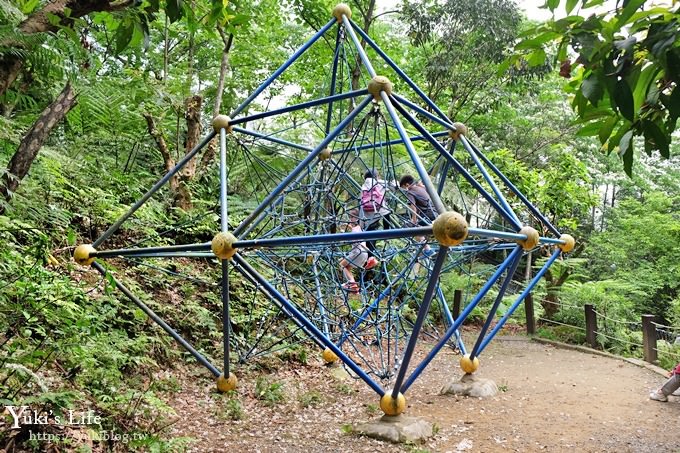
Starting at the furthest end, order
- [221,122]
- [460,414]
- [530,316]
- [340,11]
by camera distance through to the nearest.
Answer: [530,316] → [460,414] → [340,11] → [221,122]

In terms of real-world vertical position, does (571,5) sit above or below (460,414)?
above

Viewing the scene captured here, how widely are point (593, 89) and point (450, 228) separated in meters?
0.61

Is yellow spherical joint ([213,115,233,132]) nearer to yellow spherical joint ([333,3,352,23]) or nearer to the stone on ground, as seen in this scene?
yellow spherical joint ([333,3,352,23])

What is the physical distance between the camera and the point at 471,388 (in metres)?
4.16

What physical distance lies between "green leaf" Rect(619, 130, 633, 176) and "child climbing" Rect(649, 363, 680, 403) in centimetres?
365

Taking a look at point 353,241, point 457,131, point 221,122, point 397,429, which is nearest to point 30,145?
point 221,122

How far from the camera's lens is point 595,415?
380cm

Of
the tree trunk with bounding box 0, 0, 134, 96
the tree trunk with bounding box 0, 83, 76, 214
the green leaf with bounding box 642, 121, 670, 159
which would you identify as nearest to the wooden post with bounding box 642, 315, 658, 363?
the green leaf with bounding box 642, 121, 670, 159

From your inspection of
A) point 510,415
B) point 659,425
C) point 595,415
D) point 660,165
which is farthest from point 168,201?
point 660,165

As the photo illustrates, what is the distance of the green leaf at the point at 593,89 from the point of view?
1.07 m

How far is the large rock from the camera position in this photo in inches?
163

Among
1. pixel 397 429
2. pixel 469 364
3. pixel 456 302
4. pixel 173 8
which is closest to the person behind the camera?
pixel 173 8

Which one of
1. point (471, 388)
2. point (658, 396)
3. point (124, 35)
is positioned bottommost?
point (658, 396)

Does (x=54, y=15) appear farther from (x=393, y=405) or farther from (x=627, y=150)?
(x=393, y=405)
